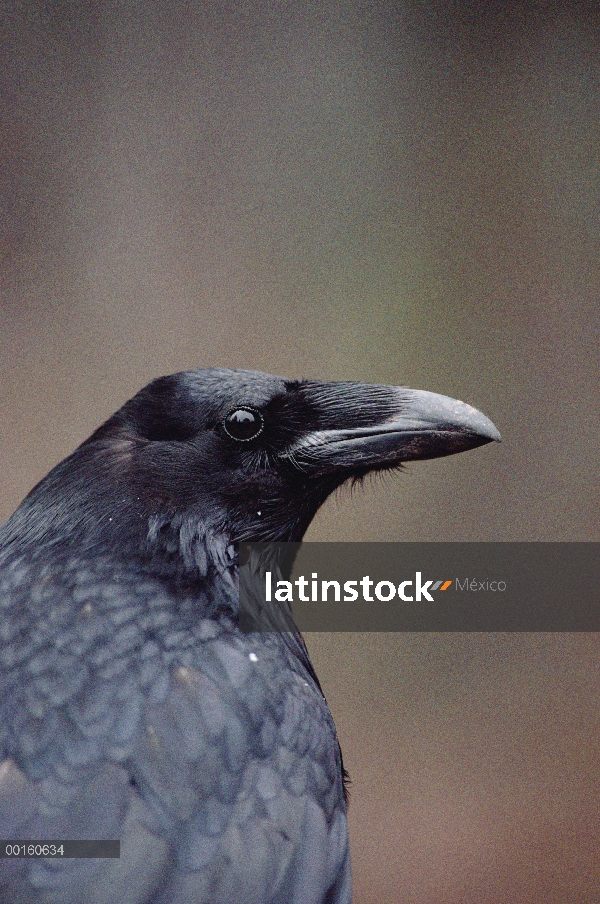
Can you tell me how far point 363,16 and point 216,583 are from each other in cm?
265

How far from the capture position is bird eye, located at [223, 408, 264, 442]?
4.44 feet

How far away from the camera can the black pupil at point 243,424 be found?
135 centimetres

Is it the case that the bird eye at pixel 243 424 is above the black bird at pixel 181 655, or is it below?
above

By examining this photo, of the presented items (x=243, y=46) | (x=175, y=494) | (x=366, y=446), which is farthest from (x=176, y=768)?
(x=243, y=46)

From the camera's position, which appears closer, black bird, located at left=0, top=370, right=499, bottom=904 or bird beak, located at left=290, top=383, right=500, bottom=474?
black bird, located at left=0, top=370, right=499, bottom=904

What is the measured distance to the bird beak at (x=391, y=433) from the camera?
134 centimetres

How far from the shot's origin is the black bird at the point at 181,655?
1.09m

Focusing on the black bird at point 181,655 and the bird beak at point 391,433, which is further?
the bird beak at point 391,433

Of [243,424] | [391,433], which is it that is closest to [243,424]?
[243,424]

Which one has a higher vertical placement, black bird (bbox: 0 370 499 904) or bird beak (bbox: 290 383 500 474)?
bird beak (bbox: 290 383 500 474)

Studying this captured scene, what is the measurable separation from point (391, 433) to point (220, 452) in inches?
10.8

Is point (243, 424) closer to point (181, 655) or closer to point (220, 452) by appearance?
point (220, 452)

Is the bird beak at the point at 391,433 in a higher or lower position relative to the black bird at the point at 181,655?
higher

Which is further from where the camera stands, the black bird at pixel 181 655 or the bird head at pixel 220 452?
the bird head at pixel 220 452
